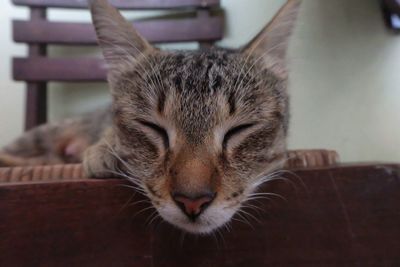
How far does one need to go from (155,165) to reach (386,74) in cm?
109

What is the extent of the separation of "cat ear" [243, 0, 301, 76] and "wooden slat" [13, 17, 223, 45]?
0.67 metres

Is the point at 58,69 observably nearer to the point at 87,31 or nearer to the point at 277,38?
the point at 87,31

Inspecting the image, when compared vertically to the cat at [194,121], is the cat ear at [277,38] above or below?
above

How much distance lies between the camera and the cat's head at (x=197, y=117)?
0.60 metres

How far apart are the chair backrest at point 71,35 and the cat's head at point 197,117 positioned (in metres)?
0.65

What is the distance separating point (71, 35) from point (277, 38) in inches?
34.6

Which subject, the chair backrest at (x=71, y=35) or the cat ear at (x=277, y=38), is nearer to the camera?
the cat ear at (x=277, y=38)

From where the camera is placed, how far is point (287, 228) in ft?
1.96

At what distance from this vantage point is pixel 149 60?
78 centimetres

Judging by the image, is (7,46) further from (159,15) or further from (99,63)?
(159,15)

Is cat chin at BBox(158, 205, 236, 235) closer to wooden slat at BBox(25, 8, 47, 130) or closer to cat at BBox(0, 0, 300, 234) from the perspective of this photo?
cat at BBox(0, 0, 300, 234)

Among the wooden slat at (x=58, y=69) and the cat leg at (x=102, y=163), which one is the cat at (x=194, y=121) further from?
the wooden slat at (x=58, y=69)

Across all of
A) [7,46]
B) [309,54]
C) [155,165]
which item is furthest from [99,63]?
[155,165]

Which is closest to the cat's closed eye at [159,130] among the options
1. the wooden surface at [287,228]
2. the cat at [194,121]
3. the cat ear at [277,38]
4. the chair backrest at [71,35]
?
the cat at [194,121]
